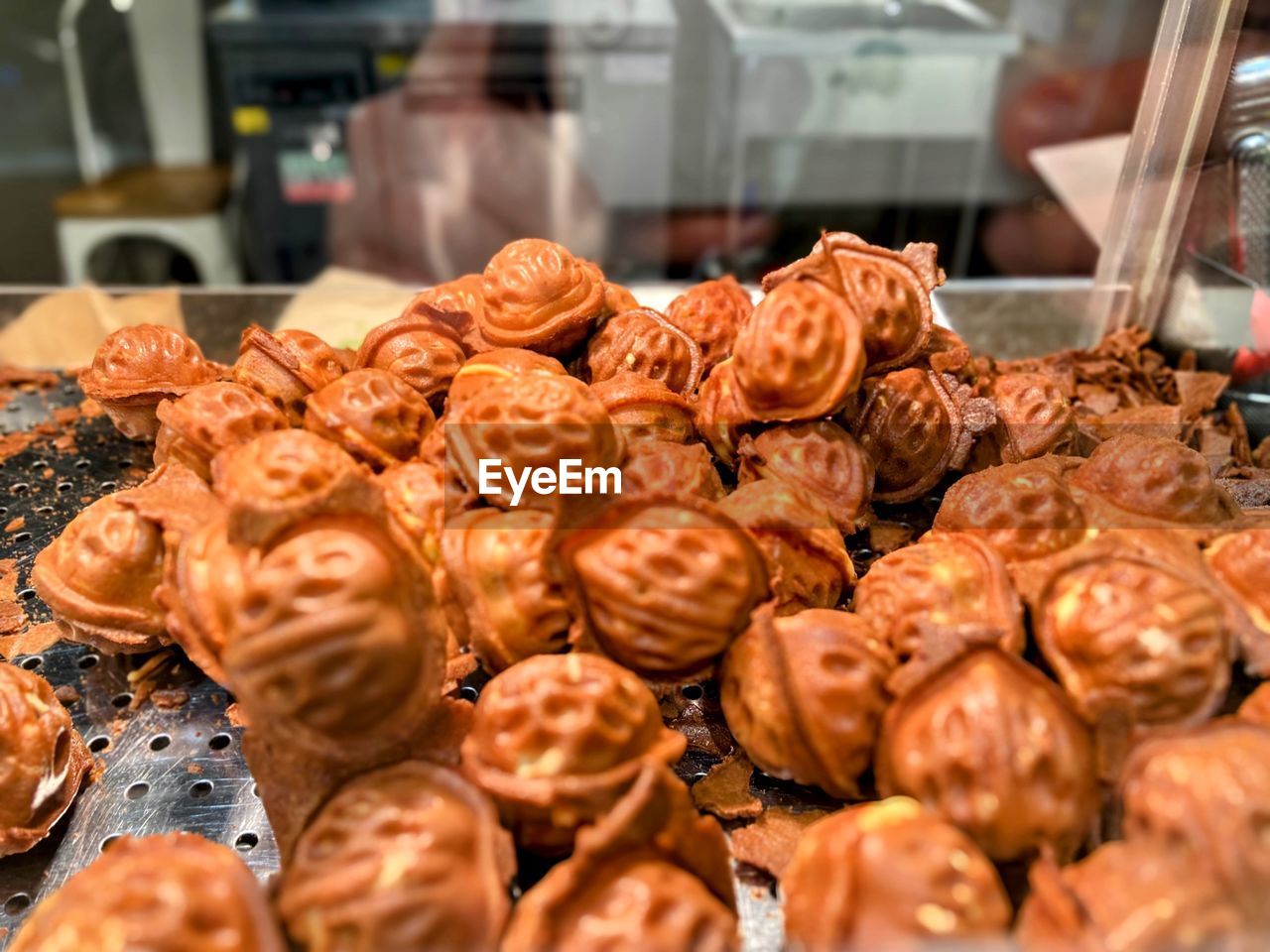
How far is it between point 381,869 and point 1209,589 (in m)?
1.70

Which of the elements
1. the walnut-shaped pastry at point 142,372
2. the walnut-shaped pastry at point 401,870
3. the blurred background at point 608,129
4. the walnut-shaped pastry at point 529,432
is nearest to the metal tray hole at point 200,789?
the walnut-shaped pastry at point 401,870

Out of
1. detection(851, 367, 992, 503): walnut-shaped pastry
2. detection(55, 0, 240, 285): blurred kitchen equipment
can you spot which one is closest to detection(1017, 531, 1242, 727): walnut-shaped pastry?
detection(851, 367, 992, 503): walnut-shaped pastry

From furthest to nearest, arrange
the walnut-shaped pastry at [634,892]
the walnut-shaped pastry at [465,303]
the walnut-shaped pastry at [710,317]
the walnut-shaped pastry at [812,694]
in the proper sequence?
the walnut-shaped pastry at [710,317]
the walnut-shaped pastry at [465,303]
the walnut-shaped pastry at [812,694]
the walnut-shaped pastry at [634,892]

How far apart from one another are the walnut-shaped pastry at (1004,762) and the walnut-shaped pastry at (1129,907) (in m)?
0.08

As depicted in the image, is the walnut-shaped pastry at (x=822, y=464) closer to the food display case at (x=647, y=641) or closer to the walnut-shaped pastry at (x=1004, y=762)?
the food display case at (x=647, y=641)

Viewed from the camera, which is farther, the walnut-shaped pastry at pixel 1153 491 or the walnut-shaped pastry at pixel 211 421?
the walnut-shaped pastry at pixel 211 421

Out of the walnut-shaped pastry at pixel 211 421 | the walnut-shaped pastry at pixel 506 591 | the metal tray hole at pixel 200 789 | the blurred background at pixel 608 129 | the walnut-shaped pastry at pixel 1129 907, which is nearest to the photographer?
the walnut-shaped pastry at pixel 1129 907

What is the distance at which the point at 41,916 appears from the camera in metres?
1.48

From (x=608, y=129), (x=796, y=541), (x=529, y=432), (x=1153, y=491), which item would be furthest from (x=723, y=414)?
(x=608, y=129)

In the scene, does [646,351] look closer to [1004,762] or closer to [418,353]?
[418,353]

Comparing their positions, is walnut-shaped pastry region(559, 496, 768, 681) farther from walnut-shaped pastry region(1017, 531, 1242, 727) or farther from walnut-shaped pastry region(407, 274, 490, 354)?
walnut-shaped pastry region(407, 274, 490, 354)

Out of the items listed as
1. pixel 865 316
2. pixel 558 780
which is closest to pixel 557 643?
pixel 558 780

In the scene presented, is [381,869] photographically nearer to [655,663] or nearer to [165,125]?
[655,663]

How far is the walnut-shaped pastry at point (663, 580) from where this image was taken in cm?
183
